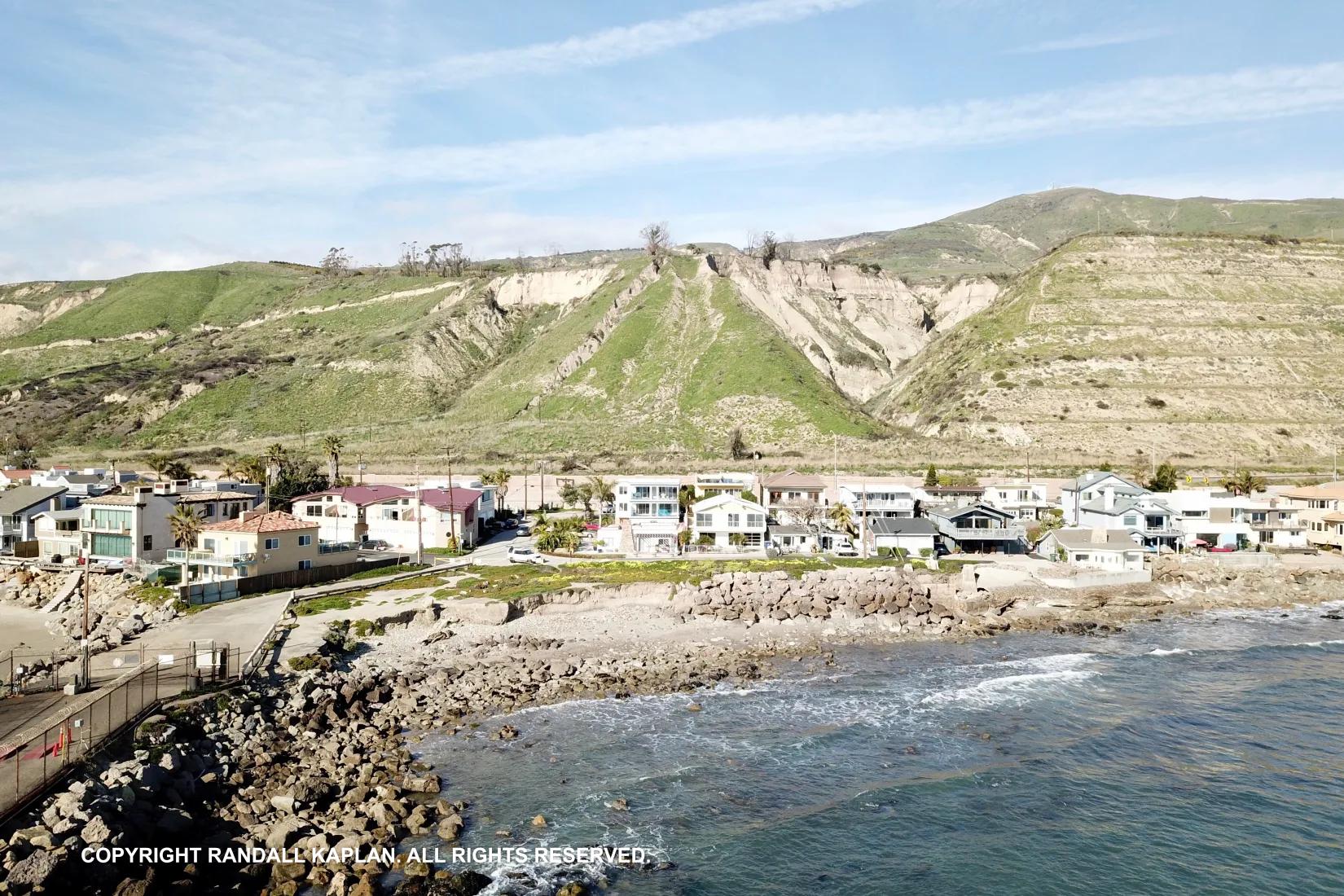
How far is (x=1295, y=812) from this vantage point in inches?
1062

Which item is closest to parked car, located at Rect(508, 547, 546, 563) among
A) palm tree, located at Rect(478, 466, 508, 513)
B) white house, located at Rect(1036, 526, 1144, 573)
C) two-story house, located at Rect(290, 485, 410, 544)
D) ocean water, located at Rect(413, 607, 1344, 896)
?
two-story house, located at Rect(290, 485, 410, 544)

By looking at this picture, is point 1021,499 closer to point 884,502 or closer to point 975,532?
point 884,502

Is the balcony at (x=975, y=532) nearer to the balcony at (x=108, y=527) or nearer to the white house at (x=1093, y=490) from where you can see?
the white house at (x=1093, y=490)

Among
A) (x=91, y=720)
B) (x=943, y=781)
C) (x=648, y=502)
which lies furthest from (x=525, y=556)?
(x=943, y=781)

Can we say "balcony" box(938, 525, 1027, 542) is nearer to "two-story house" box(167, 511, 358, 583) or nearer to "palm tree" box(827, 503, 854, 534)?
"palm tree" box(827, 503, 854, 534)

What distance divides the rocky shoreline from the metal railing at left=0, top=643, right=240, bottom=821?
699 millimetres

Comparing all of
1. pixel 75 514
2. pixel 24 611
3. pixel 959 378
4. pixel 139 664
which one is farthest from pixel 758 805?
pixel 959 378

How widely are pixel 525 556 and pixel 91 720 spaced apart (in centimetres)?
3550

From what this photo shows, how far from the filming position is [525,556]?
198ft

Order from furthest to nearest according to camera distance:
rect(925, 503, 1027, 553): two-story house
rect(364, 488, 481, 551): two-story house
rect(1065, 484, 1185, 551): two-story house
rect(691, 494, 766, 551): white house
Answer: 1. rect(691, 494, 766, 551): white house
2. rect(1065, 484, 1185, 551): two-story house
3. rect(364, 488, 481, 551): two-story house
4. rect(925, 503, 1027, 553): two-story house

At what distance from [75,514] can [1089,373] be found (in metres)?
114

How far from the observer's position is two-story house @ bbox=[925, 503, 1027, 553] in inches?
2552

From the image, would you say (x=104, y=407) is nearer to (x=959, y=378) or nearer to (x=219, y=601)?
(x=219, y=601)

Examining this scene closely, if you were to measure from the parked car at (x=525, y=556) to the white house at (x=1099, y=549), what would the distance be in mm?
36581
